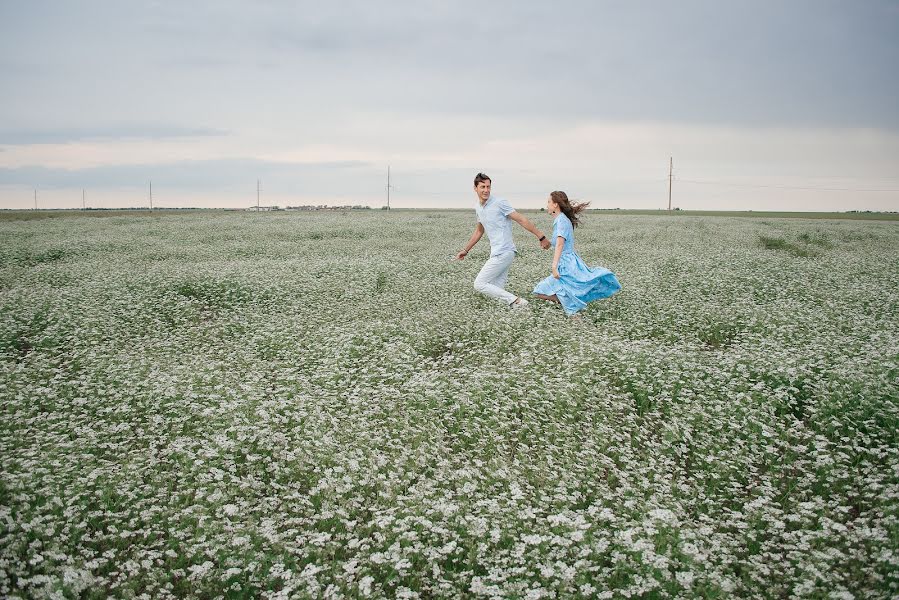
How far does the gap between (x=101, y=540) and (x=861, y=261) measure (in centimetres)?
2683

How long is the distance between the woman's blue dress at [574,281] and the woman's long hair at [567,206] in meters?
0.12

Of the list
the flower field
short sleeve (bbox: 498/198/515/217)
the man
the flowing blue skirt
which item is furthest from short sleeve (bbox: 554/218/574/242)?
the flower field

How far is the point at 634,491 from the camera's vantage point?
5945mm

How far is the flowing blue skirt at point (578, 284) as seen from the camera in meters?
12.9

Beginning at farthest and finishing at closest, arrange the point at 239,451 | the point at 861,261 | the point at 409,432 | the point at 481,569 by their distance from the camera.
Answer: the point at 861,261 → the point at 409,432 → the point at 239,451 → the point at 481,569

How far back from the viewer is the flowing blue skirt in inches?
507

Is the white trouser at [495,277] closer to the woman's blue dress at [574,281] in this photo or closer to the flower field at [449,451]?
Result: the flower field at [449,451]

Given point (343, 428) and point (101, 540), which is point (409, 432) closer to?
point (343, 428)

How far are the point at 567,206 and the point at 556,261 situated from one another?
1332 millimetres

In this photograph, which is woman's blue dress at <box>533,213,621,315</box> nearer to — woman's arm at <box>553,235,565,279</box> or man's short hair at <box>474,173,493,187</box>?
woman's arm at <box>553,235,565,279</box>

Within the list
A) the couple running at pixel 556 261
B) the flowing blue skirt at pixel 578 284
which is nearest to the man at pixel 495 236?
the couple running at pixel 556 261

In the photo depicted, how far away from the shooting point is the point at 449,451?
680cm

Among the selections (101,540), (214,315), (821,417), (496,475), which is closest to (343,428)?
(496,475)

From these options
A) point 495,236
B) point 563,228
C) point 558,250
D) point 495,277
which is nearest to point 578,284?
point 558,250
